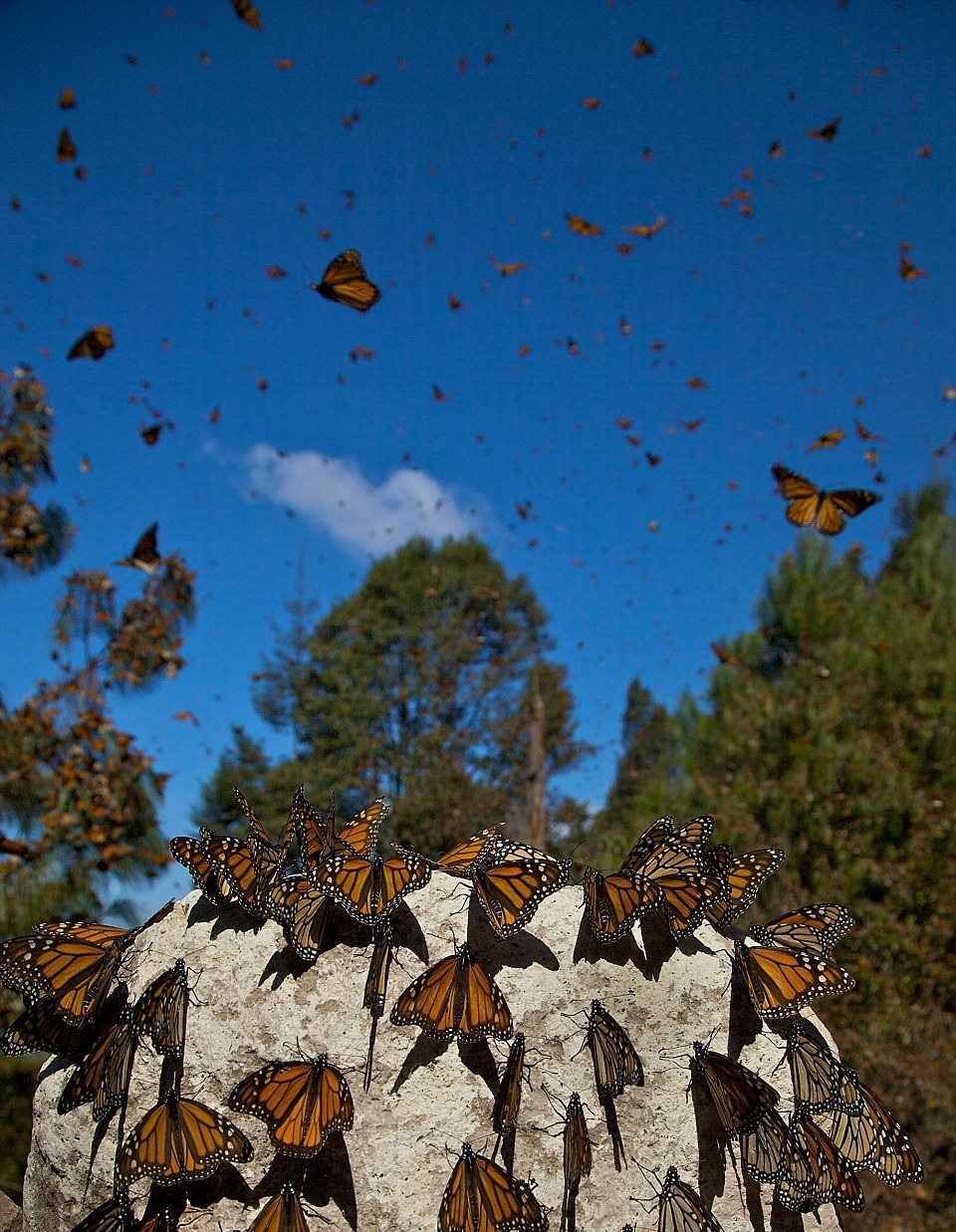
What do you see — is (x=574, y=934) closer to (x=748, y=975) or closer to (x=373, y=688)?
(x=748, y=975)

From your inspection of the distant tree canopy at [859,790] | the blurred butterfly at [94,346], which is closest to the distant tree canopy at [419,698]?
the distant tree canopy at [859,790]

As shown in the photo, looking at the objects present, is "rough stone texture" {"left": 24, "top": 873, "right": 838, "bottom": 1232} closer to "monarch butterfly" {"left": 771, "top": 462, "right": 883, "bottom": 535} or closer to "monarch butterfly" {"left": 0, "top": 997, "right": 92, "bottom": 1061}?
"monarch butterfly" {"left": 0, "top": 997, "right": 92, "bottom": 1061}

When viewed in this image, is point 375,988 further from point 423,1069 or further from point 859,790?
point 859,790

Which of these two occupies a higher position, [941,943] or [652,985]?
[941,943]

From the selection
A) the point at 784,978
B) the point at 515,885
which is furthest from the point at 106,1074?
the point at 784,978

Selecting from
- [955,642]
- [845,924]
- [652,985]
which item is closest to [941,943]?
[955,642]

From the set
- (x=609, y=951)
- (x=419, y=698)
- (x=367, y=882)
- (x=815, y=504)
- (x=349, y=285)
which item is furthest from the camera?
(x=419, y=698)
